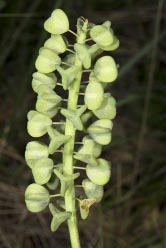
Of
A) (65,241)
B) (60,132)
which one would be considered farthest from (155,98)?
(60,132)

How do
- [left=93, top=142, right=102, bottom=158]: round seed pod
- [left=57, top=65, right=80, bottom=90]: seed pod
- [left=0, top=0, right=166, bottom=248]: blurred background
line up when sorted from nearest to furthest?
[left=57, top=65, right=80, bottom=90]: seed pod → [left=93, top=142, right=102, bottom=158]: round seed pod → [left=0, top=0, right=166, bottom=248]: blurred background

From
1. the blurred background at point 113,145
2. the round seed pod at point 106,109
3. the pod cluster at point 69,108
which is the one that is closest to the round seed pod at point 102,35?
the pod cluster at point 69,108

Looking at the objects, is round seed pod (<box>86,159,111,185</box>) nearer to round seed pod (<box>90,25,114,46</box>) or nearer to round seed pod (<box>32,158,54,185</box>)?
round seed pod (<box>32,158,54,185</box>)

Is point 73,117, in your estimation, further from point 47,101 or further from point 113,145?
point 113,145

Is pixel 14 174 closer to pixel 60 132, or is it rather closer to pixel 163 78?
pixel 163 78

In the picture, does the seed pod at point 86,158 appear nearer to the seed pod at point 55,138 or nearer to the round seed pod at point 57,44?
the seed pod at point 55,138

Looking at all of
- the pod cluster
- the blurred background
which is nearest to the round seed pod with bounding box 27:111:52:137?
the pod cluster
